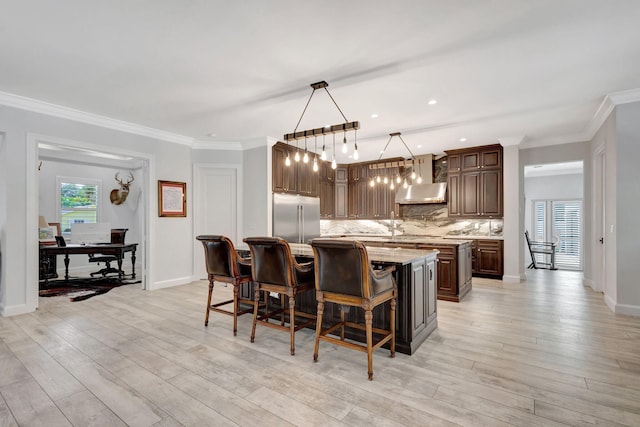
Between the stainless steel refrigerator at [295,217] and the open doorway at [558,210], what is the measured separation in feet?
20.1

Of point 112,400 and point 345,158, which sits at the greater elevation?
point 345,158

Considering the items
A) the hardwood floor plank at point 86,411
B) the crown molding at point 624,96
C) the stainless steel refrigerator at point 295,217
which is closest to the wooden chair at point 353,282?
the hardwood floor plank at point 86,411

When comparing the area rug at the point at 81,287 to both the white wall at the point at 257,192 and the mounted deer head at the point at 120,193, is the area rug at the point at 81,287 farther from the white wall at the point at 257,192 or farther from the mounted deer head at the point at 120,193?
the white wall at the point at 257,192

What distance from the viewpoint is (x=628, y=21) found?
2.39m

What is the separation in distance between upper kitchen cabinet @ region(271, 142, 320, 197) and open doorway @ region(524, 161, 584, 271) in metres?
6.07

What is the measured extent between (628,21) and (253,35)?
113 inches

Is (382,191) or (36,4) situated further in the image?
(382,191)

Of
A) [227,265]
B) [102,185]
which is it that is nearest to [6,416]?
[227,265]

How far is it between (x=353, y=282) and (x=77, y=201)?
7849 millimetres

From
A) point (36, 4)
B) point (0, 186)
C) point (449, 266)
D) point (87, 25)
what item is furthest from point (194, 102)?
point (449, 266)

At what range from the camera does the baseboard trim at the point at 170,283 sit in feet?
17.3

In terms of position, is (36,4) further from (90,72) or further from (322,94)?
(322,94)

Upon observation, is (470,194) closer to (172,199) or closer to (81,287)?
(172,199)

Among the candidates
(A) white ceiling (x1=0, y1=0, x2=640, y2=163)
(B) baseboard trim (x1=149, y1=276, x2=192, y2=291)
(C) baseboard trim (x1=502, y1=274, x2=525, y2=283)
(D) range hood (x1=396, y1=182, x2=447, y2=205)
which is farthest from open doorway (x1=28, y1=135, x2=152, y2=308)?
(C) baseboard trim (x1=502, y1=274, x2=525, y2=283)
